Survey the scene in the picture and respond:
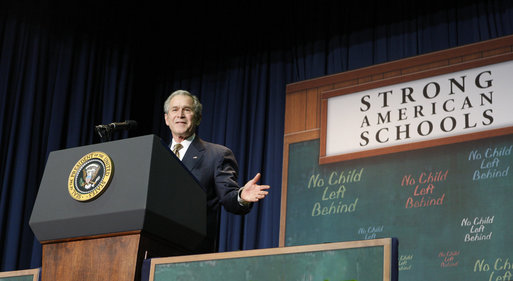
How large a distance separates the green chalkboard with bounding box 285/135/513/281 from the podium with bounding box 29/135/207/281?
7.03ft

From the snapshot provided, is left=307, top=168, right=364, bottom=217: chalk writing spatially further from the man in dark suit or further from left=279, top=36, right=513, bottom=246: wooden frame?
the man in dark suit

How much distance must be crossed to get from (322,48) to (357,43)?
26cm

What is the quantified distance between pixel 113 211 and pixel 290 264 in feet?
1.60

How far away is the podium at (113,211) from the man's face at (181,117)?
67 centimetres

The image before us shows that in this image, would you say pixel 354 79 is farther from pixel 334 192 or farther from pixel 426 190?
pixel 426 190

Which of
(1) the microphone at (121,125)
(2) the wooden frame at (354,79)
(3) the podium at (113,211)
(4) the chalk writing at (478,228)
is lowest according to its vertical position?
(3) the podium at (113,211)

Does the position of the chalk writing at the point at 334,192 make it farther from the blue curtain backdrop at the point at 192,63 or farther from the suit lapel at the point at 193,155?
the suit lapel at the point at 193,155

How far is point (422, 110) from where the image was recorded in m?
4.08

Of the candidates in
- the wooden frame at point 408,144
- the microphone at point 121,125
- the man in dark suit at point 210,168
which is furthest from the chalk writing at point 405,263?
the microphone at point 121,125

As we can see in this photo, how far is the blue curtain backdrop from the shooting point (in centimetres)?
447

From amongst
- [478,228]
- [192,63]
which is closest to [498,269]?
[478,228]

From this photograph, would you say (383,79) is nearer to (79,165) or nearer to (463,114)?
(463,114)

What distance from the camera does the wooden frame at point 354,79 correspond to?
3.97 meters

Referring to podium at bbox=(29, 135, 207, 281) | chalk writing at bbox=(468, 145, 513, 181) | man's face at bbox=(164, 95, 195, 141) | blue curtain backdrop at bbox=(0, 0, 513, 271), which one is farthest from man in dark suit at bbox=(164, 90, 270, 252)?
blue curtain backdrop at bbox=(0, 0, 513, 271)
